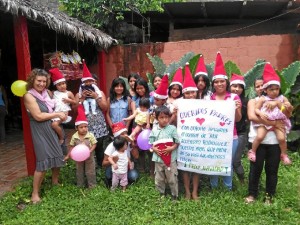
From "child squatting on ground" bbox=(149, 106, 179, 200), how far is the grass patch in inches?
12.8

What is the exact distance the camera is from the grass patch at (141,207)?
3.78 meters

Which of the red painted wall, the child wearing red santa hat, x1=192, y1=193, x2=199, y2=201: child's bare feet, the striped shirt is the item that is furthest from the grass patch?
the red painted wall

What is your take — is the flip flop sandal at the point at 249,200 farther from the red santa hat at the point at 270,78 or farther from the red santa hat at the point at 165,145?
the red santa hat at the point at 270,78

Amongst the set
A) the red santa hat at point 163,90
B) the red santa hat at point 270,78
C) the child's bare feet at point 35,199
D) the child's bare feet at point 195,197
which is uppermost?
the red santa hat at point 270,78

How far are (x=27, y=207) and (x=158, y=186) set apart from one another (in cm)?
173

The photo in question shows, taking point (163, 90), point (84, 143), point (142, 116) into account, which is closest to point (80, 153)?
point (84, 143)

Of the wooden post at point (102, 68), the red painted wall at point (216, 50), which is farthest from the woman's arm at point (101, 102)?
the wooden post at point (102, 68)

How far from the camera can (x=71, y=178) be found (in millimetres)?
5105

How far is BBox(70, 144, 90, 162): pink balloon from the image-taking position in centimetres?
432

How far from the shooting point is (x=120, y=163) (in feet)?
14.9

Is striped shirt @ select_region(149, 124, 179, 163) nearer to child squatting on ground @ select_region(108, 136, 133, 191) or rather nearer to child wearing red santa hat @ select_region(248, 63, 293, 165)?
child squatting on ground @ select_region(108, 136, 133, 191)

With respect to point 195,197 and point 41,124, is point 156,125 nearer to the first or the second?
point 195,197

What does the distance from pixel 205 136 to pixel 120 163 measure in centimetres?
125

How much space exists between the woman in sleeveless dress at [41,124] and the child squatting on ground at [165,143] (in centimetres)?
131
